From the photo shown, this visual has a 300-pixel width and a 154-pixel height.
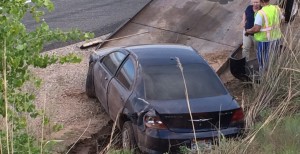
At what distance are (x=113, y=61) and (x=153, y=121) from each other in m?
2.36

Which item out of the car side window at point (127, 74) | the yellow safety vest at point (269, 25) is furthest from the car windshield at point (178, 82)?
the yellow safety vest at point (269, 25)

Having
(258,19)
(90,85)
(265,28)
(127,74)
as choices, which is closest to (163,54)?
(127,74)

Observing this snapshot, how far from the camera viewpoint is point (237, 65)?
450 inches

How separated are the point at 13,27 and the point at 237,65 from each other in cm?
642

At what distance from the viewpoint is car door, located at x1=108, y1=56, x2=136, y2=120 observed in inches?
363

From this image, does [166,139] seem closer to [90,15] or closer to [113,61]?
[113,61]

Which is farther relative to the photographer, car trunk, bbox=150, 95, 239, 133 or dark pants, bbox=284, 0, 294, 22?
dark pants, bbox=284, 0, 294, 22

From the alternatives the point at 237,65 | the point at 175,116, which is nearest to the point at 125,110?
the point at 175,116

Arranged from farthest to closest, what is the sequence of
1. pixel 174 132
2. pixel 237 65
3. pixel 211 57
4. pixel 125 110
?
1. pixel 211 57
2. pixel 237 65
3. pixel 125 110
4. pixel 174 132

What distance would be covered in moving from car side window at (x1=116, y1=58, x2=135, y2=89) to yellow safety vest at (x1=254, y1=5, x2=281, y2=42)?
97.0 inches

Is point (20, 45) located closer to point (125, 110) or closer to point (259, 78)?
point (125, 110)

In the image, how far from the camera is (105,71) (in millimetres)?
10500

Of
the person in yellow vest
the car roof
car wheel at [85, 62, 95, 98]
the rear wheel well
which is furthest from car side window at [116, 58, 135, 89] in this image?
the person in yellow vest

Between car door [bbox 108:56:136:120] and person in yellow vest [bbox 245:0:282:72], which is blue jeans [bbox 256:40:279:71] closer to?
person in yellow vest [bbox 245:0:282:72]
